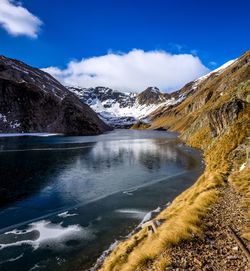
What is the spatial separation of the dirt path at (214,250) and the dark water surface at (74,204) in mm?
7764


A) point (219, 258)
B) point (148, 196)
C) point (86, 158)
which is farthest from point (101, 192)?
point (86, 158)

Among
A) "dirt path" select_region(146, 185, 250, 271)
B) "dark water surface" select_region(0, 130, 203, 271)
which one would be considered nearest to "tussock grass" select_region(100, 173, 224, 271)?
"dirt path" select_region(146, 185, 250, 271)

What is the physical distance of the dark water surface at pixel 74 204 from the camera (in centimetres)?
2227

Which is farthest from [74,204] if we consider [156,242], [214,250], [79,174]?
[214,250]

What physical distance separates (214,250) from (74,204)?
22.5 meters

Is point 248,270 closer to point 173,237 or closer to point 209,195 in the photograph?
point 173,237

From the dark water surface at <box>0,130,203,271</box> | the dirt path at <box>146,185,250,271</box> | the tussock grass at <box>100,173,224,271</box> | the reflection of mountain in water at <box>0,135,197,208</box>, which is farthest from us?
the reflection of mountain in water at <box>0,135,197,208</box>

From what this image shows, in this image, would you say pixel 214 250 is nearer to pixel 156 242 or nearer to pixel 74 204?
pixel 156 242

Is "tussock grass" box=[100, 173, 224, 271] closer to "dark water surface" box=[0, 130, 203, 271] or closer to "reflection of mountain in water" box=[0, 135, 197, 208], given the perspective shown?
"dark water surface" box=[0, 130, 203, 271]

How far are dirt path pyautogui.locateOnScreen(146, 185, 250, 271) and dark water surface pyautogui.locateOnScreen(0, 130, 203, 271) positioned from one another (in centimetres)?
776

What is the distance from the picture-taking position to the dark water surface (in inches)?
877

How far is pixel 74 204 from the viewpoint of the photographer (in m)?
35.2

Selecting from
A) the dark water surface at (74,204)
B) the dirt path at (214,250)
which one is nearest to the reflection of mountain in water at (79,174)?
the dark water surface at (74,204)

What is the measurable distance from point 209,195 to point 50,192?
24345 millimetres
